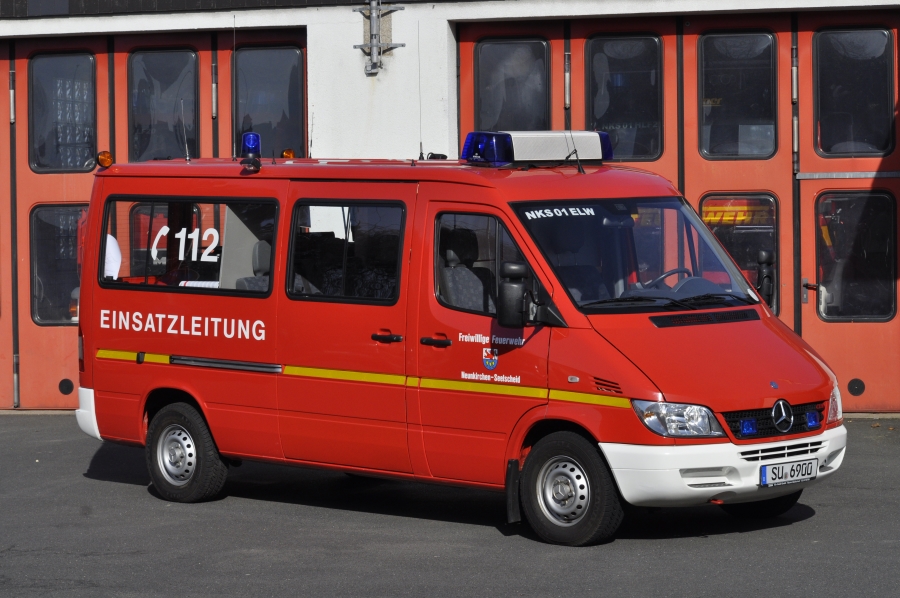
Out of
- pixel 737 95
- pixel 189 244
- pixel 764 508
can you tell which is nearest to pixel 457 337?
pixel 764 508

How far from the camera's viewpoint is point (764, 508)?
9.38 metres

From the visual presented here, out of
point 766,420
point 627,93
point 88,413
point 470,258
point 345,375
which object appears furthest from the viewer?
point 627,93

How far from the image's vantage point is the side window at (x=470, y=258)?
9031 mm

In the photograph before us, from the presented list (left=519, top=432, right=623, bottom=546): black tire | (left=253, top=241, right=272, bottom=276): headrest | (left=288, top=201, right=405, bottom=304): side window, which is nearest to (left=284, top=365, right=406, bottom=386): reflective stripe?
(left=288, top=201, right=405, bottom=304): side window

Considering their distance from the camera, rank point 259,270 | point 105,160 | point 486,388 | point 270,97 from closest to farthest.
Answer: point 486,388 → point 259,270 → point 105,160 → point 270,97

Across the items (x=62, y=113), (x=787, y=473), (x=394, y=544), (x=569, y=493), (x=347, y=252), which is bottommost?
(x=394, y=544)

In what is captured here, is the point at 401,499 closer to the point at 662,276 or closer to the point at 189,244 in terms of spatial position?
the point at 189,244

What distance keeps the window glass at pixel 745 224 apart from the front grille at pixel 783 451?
6050 mm

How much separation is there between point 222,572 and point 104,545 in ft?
3.99

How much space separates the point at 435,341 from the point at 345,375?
2.68 ft

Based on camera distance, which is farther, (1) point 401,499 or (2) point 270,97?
(2) point 270,97

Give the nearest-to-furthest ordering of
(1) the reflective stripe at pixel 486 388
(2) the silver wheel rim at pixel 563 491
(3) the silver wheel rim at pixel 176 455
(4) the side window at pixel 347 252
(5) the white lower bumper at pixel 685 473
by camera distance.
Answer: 1. (5) the white lower bumper at pixel 685 473
2. (2) the silver wheel rim at pixel 563 491
3. (1) the reflective stripe at pixel 486 388
4. (4) the side window at pixel 347 252
5. (3) the silver wheel rim at pixel 176 455

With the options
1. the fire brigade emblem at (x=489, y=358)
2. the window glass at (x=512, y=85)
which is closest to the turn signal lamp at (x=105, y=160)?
the fire brigade emblem at (x=489, y=358)

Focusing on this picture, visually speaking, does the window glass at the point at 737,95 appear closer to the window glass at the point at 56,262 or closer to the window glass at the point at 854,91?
the window glass at the point at 854,91
